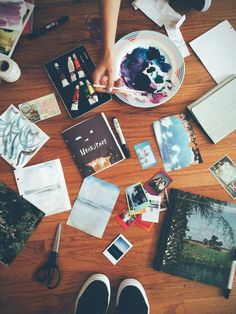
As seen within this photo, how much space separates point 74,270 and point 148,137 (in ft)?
1.71

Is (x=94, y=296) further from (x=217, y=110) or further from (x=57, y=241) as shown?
(x=217, y=110)

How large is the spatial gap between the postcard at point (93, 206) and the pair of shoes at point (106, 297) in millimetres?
162

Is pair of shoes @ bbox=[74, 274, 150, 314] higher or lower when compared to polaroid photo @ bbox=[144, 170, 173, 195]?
lower

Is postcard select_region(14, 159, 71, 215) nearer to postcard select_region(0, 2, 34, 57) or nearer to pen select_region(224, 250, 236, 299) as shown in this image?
postcard select_region(0, 2, 34, 57)

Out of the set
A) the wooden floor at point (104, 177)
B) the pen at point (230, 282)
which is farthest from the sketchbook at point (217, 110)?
the pen at point (230, 282)

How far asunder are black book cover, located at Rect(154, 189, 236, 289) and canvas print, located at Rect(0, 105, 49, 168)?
0.51 meters

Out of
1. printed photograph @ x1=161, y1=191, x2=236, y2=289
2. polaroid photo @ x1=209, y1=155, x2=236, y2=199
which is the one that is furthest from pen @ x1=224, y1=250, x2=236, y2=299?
polaroid photo @ x1=209, y1=155, x2=236, y2=199

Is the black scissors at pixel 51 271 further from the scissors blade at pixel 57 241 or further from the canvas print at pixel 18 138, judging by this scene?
the canvas print at pixel 18 138

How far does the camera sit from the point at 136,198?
1.09 meters

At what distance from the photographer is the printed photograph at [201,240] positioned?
1.07 meters

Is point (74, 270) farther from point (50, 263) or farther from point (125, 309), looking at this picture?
point (125, 309)

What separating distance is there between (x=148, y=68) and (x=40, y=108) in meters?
0.40

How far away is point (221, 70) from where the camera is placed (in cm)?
113

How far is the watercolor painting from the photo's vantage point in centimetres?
112
